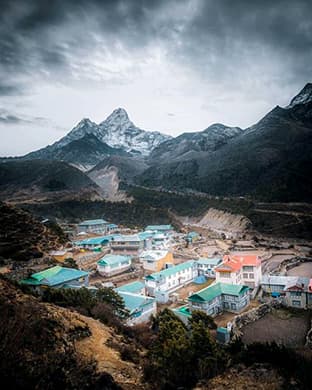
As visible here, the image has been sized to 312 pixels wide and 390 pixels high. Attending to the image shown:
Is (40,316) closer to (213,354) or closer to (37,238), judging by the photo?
(213,354)

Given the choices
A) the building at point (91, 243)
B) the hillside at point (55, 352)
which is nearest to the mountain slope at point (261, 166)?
the building at point (91, 243)

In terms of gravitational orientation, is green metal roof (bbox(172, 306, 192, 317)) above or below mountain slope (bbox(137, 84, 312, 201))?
below

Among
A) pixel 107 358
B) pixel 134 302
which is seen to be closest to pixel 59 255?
pixel 134 302

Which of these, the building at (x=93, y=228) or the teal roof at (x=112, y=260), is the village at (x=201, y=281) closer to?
the teal roof at (x=112, y=260)

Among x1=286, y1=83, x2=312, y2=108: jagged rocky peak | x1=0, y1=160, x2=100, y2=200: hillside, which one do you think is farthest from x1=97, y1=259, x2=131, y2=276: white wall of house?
x1=286, y1=83, x2=312, y2=108: jagged rocky peak

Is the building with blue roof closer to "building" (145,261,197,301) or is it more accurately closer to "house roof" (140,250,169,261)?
"house roof" (140,250,169,261)

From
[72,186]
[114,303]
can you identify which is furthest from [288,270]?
[72,186]

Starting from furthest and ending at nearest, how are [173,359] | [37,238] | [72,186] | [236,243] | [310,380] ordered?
[72,186]
[236,243]
[37,238]
[173,359]
[310,380]
